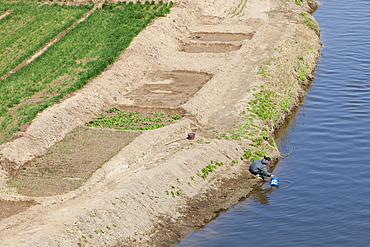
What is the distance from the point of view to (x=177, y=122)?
36531 mm

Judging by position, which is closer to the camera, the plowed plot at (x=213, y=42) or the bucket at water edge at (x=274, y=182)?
the bucket at water edge at (x=274, y=182)

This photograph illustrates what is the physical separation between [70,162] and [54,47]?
17437 millimetres

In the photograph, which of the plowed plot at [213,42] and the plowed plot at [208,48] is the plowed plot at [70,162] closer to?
the plowed plot at [208,48]

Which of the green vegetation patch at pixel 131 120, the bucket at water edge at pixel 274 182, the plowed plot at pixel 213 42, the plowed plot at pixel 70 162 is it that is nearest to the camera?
the plowed plot at pixel 70 162

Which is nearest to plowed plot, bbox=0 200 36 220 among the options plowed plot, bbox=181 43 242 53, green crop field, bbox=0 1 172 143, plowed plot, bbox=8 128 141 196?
plowed plot, bbox=8 128 141 196

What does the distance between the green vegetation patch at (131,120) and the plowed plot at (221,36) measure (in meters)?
14.8

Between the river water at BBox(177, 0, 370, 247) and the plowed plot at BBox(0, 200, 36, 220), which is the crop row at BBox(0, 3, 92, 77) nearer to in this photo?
the plowed plot at BBox(0, 200, 36, 220)

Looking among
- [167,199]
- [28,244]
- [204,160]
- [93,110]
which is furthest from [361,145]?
[28,244]

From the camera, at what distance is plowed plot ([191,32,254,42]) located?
51438mm

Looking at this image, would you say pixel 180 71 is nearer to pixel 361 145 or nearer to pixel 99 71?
pixel 99 71

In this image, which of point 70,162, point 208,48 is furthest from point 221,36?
point 70,162

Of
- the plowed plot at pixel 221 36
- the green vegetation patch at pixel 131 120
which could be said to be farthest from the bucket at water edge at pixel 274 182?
the plowed plot at pixel 221 36

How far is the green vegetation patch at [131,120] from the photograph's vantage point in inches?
1431

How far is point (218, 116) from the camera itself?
38.6 metres
